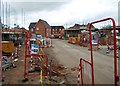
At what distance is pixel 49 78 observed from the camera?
9.80m

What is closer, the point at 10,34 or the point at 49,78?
the point at 49,78

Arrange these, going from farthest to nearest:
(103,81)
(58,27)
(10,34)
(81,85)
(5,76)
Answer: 1. (58,27)
2. (10,34)
3. (5,76)
4. (103,81)
5. (81,85)

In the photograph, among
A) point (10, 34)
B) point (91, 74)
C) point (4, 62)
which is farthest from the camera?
point (10, 34)

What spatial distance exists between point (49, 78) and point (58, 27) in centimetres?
11681

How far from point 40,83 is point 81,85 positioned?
5.97ft

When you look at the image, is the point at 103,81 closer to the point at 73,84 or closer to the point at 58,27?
the point at 73,84

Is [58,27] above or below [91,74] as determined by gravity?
above

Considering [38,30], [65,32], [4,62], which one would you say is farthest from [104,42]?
[38,30]

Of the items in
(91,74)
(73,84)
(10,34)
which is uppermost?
(10,34)

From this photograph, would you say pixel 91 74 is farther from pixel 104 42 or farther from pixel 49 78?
pixel 104 42

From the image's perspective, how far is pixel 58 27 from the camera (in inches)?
4963

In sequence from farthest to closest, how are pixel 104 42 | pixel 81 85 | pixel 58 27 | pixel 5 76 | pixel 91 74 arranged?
pixel 58 27
pixel 104 42
pixel 5 76
pixel 81 85
pixel 91 74

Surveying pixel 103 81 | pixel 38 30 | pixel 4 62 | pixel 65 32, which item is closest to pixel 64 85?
pixel 103 81

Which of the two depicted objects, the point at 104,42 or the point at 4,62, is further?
the point at 104,42
